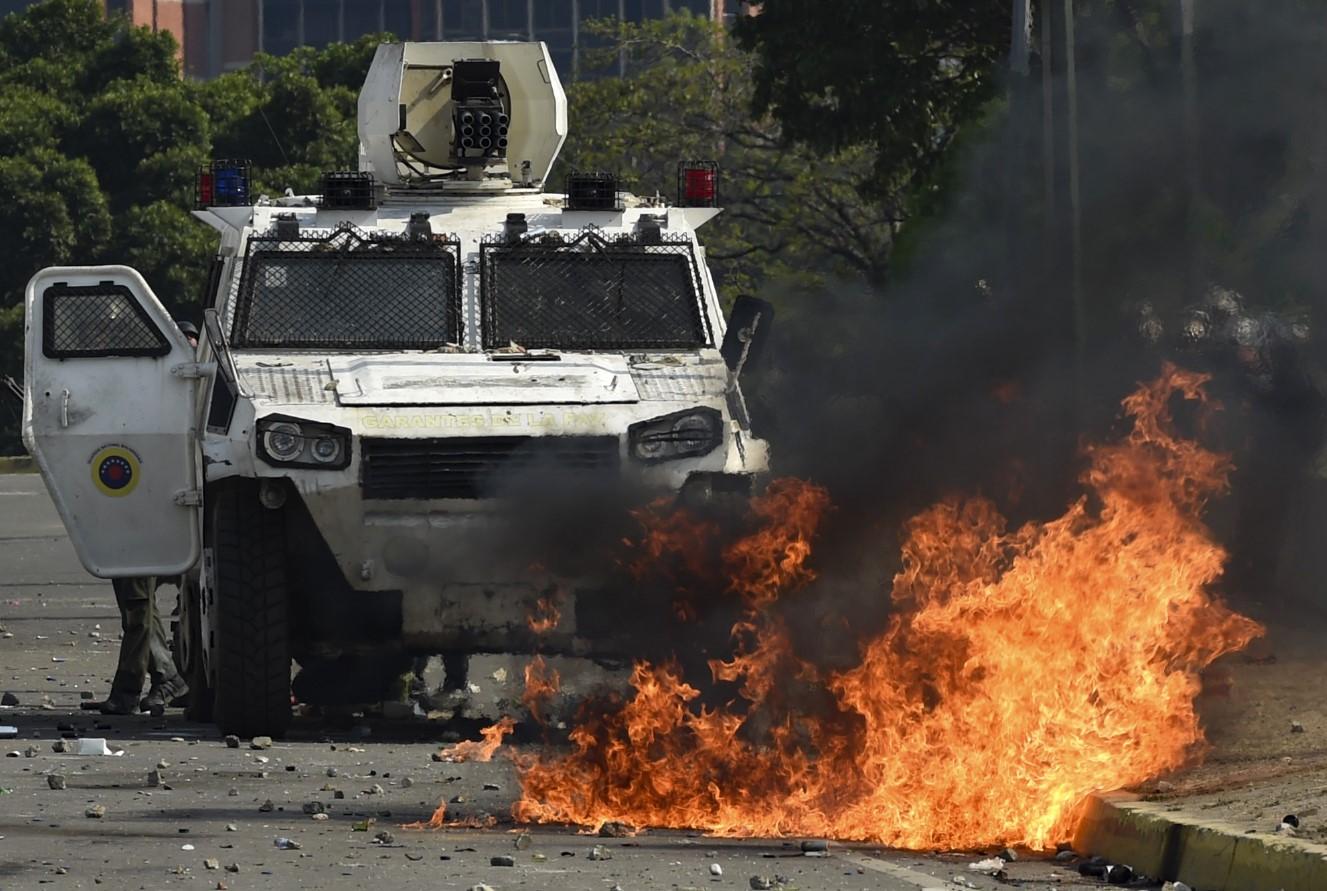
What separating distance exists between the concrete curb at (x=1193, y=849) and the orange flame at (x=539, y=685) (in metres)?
2.61

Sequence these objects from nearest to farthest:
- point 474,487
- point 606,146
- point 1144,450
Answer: point 1144,450
point 474,487
point 606,146

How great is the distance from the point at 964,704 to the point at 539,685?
8.23ft

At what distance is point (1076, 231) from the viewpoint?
515 inches

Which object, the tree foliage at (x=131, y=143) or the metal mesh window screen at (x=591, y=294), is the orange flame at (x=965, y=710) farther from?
the tree foliage at (x=131, y=143)

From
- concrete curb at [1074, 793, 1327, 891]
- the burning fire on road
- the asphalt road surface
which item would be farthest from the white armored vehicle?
concrete curb at [1074, 793, 1327, 891]

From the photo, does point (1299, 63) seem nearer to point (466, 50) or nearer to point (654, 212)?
point (654, 212)

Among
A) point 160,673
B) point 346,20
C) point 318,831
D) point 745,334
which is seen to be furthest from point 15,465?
point 346,20

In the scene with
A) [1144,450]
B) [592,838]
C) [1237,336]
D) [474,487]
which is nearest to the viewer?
[592,838]

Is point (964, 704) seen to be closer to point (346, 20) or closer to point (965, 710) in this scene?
point (965, 710)

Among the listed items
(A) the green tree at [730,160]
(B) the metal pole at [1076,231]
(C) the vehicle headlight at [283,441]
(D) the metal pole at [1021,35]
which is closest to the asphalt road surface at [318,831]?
(C) the vehicle headlight at [283,441]

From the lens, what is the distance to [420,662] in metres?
14.6

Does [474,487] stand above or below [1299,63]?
below

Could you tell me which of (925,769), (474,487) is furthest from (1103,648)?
(474,487)

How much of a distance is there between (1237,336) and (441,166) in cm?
419
